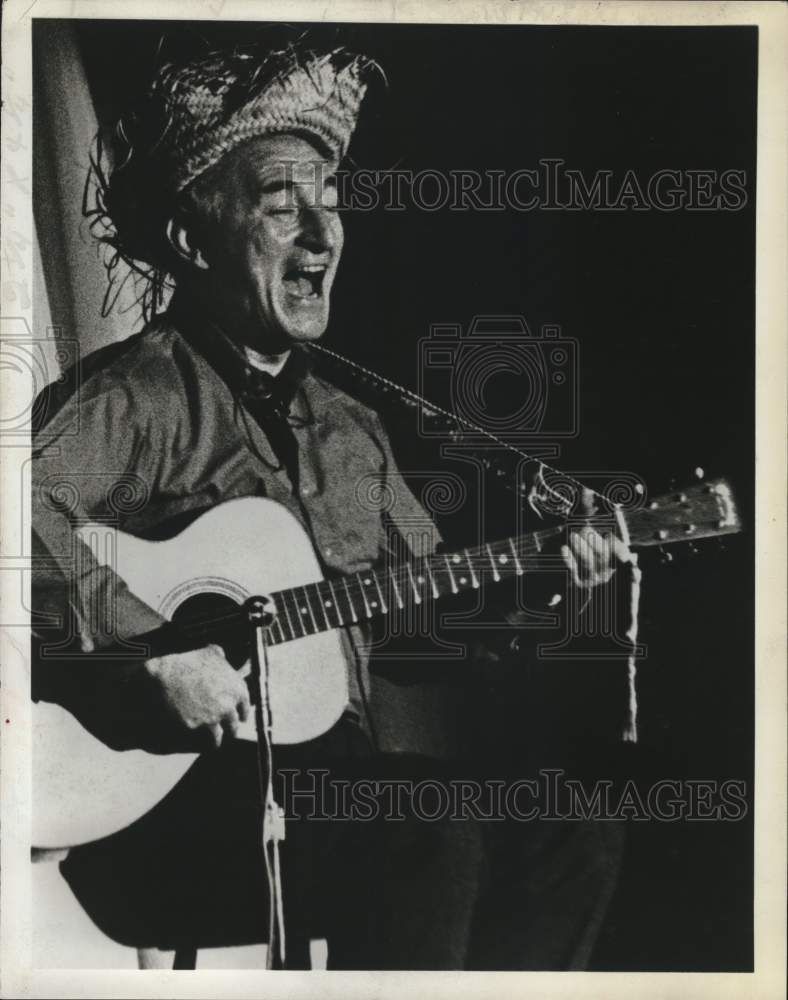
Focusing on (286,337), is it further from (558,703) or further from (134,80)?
(558,703)

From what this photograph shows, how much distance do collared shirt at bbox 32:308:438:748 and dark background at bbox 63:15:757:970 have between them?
0.61ft

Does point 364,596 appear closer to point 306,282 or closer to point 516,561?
point 516,561

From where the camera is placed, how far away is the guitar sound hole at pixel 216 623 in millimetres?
1382

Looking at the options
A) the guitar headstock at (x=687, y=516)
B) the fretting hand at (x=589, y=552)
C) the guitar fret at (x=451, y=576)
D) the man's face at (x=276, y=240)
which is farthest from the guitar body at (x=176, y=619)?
the guitar headstock at (x=687, y=516)

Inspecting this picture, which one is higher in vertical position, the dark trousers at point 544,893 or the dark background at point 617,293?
the dark background at point 617,293

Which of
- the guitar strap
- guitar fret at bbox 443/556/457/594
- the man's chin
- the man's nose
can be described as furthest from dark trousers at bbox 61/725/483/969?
the man's nose

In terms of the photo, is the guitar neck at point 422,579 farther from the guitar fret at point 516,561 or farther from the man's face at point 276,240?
the man's face at point 276,240

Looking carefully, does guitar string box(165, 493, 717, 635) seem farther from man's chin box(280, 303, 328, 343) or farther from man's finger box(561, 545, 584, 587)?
man's chin box(280, 303, 328, 343)

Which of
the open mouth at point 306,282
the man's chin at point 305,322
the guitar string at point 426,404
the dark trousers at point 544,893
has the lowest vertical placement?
the dark trousers at point 544,893

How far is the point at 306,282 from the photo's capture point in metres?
1.41

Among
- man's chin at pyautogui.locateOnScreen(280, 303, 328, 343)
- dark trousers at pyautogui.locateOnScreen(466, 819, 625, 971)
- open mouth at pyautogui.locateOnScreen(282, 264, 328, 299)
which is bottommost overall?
dark trousers at pyautogui.locateOnScreen(466, 819, 625, 971)

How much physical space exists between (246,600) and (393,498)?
0.33m

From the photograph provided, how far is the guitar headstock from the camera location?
4.58 feet

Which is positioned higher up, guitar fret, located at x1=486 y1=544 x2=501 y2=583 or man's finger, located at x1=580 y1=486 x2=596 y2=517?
man's finger, located at x1=580 y1=486 x2=596 y2=517
